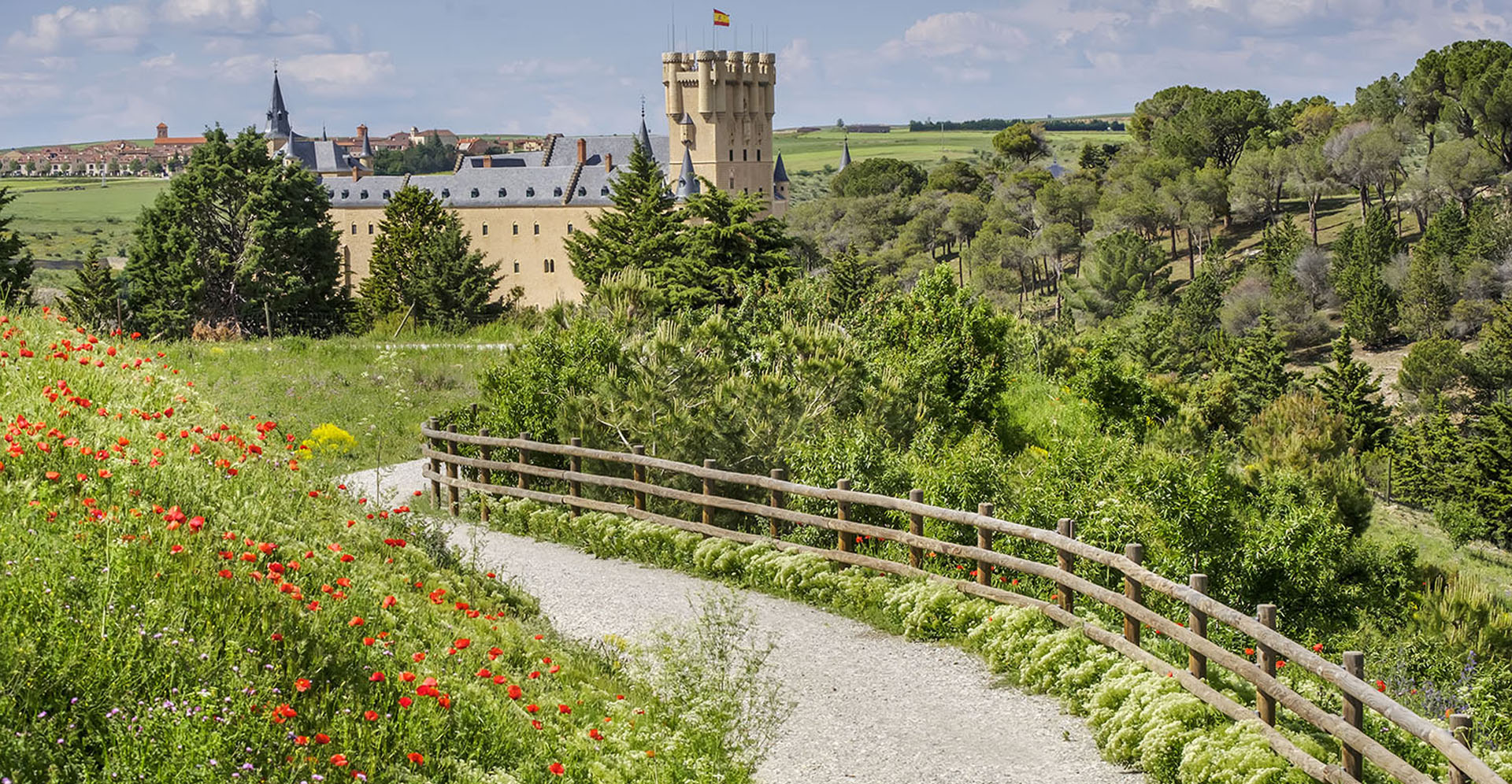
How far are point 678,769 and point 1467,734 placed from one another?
13.6ft

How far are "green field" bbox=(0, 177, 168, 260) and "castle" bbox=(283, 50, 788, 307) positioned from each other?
24189 millimetres

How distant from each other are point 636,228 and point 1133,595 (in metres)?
44.5

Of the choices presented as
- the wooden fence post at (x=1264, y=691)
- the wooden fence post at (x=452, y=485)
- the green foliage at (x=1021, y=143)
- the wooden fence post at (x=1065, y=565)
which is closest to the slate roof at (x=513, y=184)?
the green foliage at (x=1021, y=143)

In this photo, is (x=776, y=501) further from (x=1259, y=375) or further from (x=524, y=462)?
(x=1259, y=375)

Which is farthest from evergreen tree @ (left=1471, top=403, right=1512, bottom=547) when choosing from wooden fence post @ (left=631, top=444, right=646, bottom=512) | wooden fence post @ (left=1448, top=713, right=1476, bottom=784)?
wooden fence post @ (left=1448, top=713, right=1476, bottom=784)

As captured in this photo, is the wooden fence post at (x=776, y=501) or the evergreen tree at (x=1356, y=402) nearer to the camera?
the wooden fence post at (x=776, y=501)

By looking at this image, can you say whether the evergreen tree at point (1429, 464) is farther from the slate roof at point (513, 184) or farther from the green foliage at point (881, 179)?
the green foliage at point (881, 179)

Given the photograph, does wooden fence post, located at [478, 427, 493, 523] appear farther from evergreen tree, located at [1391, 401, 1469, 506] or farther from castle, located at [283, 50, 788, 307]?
castle, located at [283, 50, 788, 307]

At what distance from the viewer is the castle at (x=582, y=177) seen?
107188mm

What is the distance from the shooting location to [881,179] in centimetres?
13250

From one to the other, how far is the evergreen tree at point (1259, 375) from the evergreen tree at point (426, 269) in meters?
33.6

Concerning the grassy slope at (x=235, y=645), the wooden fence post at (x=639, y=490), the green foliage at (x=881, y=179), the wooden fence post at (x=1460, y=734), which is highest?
the green foliage at (x=881, y=179)

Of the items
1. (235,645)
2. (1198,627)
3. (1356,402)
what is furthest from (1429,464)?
(235,645)

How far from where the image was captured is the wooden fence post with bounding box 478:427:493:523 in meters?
16.0
